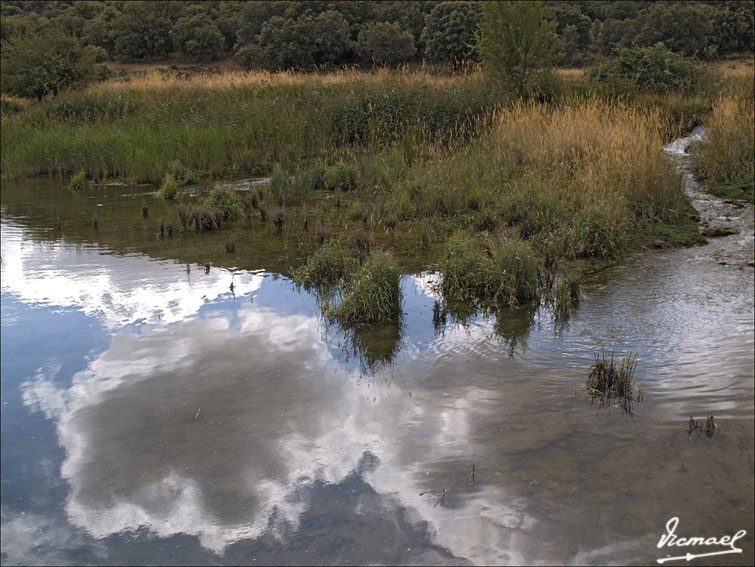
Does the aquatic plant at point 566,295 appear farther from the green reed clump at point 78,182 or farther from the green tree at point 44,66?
the green tree at point 44,66

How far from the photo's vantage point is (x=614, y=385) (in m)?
4.54

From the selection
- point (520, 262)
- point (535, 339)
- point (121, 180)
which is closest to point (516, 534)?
point (535, 339)

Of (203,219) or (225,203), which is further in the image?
(225,203)

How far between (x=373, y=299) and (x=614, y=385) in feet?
8.23

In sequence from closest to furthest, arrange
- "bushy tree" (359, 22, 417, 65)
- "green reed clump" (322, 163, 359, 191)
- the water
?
the water
"green reed clump" (322, 163, 359, 191)
"bushy tree" (359, 22, 417, 65)

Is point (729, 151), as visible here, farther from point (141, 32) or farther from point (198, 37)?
point (141, 32)

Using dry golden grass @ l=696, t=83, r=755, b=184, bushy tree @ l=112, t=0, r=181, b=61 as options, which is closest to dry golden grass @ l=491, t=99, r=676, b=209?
dry golden grass @ l=696, t=83, r=755, b=184

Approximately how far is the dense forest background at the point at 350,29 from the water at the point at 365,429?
27.8 meters

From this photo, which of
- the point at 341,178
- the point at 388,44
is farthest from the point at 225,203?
the point at 388,44

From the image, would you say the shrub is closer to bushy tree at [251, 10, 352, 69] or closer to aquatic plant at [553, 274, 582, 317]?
aquatic plant at [553, 274, 582, 317]

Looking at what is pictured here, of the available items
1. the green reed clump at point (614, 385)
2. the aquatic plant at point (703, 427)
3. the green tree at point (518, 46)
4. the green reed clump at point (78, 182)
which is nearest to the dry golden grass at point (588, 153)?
the green reed clump at point (614, 385)

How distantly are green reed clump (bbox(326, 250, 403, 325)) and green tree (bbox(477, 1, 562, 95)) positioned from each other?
1300 centimetres

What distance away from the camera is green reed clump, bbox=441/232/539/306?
6.61 m

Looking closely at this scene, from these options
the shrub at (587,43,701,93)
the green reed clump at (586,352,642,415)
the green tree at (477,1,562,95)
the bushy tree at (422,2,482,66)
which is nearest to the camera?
the green reed clump at (586,352,642,415)
